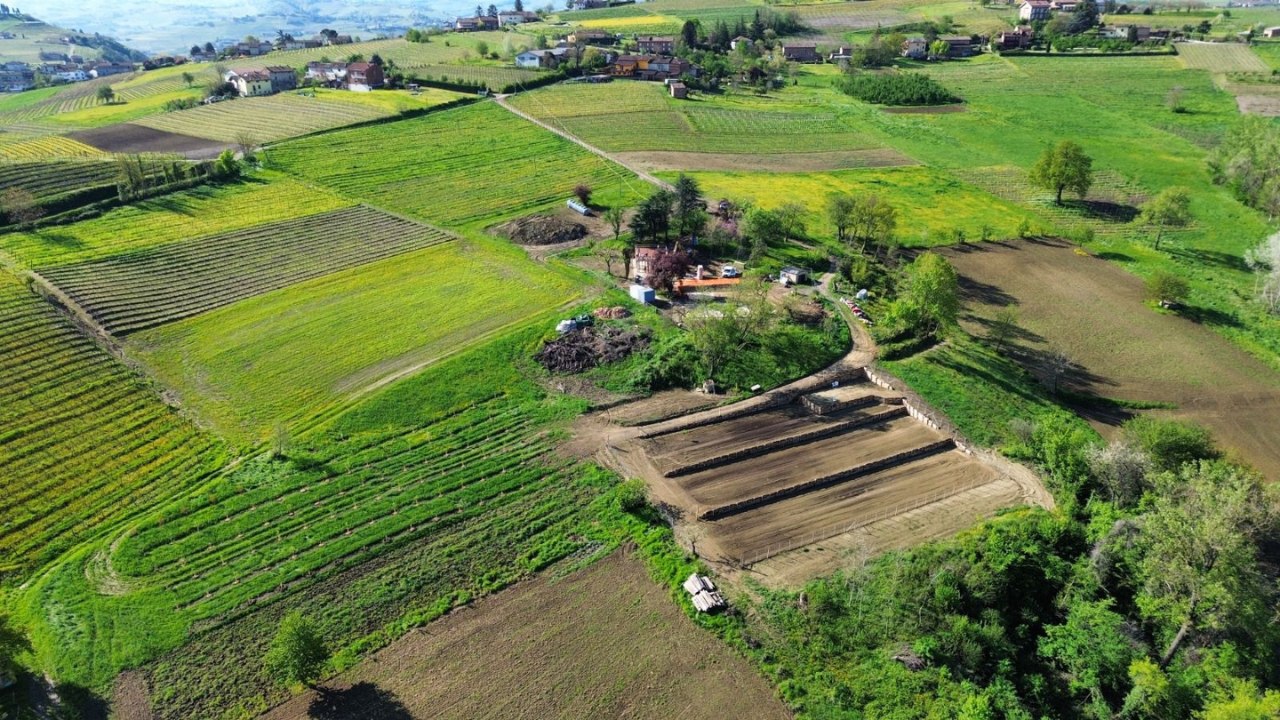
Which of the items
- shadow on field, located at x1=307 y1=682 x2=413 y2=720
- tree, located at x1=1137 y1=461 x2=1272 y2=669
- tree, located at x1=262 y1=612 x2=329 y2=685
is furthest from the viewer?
tree, located at x1=1137 y1=461 x2=1272 y2=669

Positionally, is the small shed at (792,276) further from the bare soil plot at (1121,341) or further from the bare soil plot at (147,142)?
the bare soil plot at (147,142)

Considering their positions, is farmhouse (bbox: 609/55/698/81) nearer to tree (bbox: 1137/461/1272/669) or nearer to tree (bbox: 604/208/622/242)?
tree (bbox: 604/208/622/242)

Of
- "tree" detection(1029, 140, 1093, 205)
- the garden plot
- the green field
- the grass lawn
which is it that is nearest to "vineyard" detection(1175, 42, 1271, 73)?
"tree" detection(1029, 140, 1093, 205)

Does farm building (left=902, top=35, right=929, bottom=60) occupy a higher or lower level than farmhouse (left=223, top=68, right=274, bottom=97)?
higher

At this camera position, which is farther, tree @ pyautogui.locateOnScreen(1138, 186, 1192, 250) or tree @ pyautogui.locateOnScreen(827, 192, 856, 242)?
tree @ pyautogui.locateOnScreen(1138, 186, 1192, 250)

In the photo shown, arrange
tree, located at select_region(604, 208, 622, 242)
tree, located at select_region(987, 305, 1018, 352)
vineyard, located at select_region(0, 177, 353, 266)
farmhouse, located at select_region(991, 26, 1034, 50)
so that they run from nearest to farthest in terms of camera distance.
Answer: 1. tree, located at select_region(987, 305, 1018, 352)
2. vineyard, located at select_region(0, 177, 353, 266)
3. tree, located at select_region(604, 208, 622, 242)
4. farmhouse, located at select_region(991, 26, 1034, 50)

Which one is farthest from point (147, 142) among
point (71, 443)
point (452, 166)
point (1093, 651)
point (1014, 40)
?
point (1014, 40)

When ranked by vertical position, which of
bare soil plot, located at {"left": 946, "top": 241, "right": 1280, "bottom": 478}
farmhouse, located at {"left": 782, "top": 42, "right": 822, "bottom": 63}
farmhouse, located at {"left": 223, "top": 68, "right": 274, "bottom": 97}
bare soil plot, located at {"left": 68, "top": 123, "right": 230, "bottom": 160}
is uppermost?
farmhouse, located at {"left": 782, "top": 42, "right": 822, "bottom": 63}
